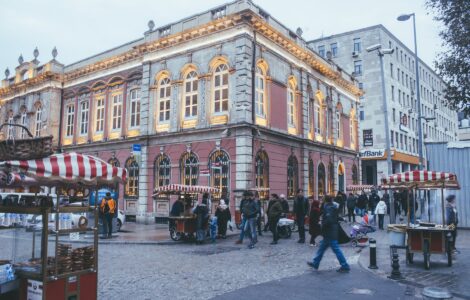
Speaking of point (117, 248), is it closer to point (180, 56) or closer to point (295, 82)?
point (180, 56)

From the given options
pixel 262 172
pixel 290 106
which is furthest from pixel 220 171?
pixel 290 106

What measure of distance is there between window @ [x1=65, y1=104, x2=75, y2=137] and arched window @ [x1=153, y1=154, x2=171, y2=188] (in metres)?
10.3

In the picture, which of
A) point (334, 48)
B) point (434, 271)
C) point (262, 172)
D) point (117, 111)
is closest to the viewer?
point (434, 271)

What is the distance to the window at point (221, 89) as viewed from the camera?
21.5m

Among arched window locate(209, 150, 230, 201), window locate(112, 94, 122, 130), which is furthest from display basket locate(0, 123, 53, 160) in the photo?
window locate(112, 94, 122, 130)

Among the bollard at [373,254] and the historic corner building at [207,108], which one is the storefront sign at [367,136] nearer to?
the historic corner building at [207,108]

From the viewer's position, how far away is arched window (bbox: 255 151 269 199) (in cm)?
2148

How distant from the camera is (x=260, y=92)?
22188 millimetres

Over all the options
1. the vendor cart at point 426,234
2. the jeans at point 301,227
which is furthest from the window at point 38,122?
the vendor cart at point 426,234

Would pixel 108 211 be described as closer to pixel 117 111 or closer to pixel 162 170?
pixel 162 170

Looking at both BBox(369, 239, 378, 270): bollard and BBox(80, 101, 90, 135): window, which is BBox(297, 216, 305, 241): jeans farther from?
BBox(80, 101, 90, 135): window

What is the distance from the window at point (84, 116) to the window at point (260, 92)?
13793 millimetres

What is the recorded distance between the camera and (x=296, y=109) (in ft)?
83.7

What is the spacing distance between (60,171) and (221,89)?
55.8 ft
